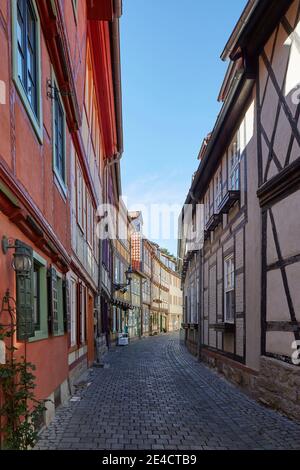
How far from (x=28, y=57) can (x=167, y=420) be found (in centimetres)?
514

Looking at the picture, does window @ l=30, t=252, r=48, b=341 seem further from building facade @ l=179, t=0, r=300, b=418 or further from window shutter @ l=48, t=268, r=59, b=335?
building facade @ l=179, t=0, r=300, b=418

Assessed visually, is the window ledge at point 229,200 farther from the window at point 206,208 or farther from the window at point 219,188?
the window at point 206,208

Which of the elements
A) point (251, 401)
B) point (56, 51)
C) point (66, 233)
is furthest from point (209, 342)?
point (56, 51)

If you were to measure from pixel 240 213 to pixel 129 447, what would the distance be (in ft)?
18.9

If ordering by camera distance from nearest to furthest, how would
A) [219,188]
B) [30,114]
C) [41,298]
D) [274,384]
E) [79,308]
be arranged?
[30,114], [41,298], [274,384], [79,308], [219,188]

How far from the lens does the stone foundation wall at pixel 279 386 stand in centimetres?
634

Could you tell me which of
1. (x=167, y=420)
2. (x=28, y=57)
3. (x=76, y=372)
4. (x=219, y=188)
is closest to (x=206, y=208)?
(x=219, y=188)

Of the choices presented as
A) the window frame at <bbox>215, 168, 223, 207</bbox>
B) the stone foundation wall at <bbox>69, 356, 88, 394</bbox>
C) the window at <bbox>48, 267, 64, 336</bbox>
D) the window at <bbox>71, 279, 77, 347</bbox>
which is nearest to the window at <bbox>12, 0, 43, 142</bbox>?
the window at <bbox>48, 267, 64, 336</bbox>

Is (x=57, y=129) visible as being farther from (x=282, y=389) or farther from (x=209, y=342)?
(x=209, y=342)

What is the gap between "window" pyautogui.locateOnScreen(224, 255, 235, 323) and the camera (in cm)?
1072

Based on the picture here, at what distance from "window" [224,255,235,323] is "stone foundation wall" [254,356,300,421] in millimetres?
2852

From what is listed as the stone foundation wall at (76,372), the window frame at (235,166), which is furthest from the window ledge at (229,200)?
the stone foundation wall at (76,372)

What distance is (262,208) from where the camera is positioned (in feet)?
26.3

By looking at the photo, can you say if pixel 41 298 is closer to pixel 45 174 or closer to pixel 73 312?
pixel 45 174
